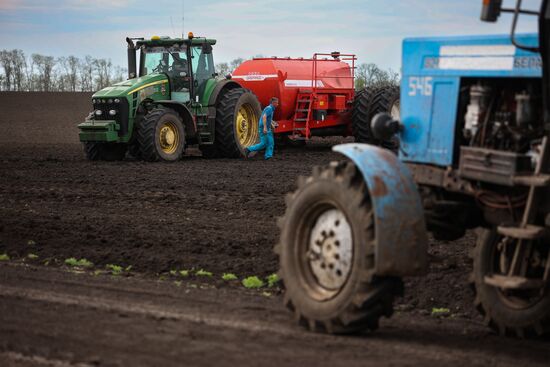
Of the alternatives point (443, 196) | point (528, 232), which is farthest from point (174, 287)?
point (528, 232)

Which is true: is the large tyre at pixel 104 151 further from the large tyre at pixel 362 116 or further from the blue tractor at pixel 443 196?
the blue tractor at pixel 443 196

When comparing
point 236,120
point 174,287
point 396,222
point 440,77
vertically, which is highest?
point 440,77

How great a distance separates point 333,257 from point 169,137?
13.8 meters

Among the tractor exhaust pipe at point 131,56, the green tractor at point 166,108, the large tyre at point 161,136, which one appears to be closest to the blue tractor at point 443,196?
the large tyre at point 161,136

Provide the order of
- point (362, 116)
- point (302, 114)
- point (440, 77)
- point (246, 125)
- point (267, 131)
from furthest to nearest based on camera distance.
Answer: point (302, 114)
point (362, 116)
point (246, 125)
point (267, 131)
point (440, 77)

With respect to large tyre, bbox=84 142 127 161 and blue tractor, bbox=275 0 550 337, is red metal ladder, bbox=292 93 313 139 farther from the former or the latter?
blue tractor, bbox=275 0 550 337

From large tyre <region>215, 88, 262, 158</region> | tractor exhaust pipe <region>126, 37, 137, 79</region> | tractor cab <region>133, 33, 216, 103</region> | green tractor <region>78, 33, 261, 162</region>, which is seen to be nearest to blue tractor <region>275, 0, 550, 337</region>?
green tractor <region>78, 33, 261, 162</region>

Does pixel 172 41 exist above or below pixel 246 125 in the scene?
above

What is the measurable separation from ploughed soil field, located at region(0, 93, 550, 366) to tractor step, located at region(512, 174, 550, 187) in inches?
34.1

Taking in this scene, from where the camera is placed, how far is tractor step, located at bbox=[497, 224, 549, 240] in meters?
5.53

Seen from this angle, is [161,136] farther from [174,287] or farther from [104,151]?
[174,287]

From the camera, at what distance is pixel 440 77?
641 centimetres

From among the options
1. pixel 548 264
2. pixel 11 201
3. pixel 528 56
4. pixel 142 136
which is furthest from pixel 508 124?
pixel 142 136

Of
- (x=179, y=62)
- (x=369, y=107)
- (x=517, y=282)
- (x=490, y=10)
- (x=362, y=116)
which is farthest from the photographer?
(x=362, y=116)
